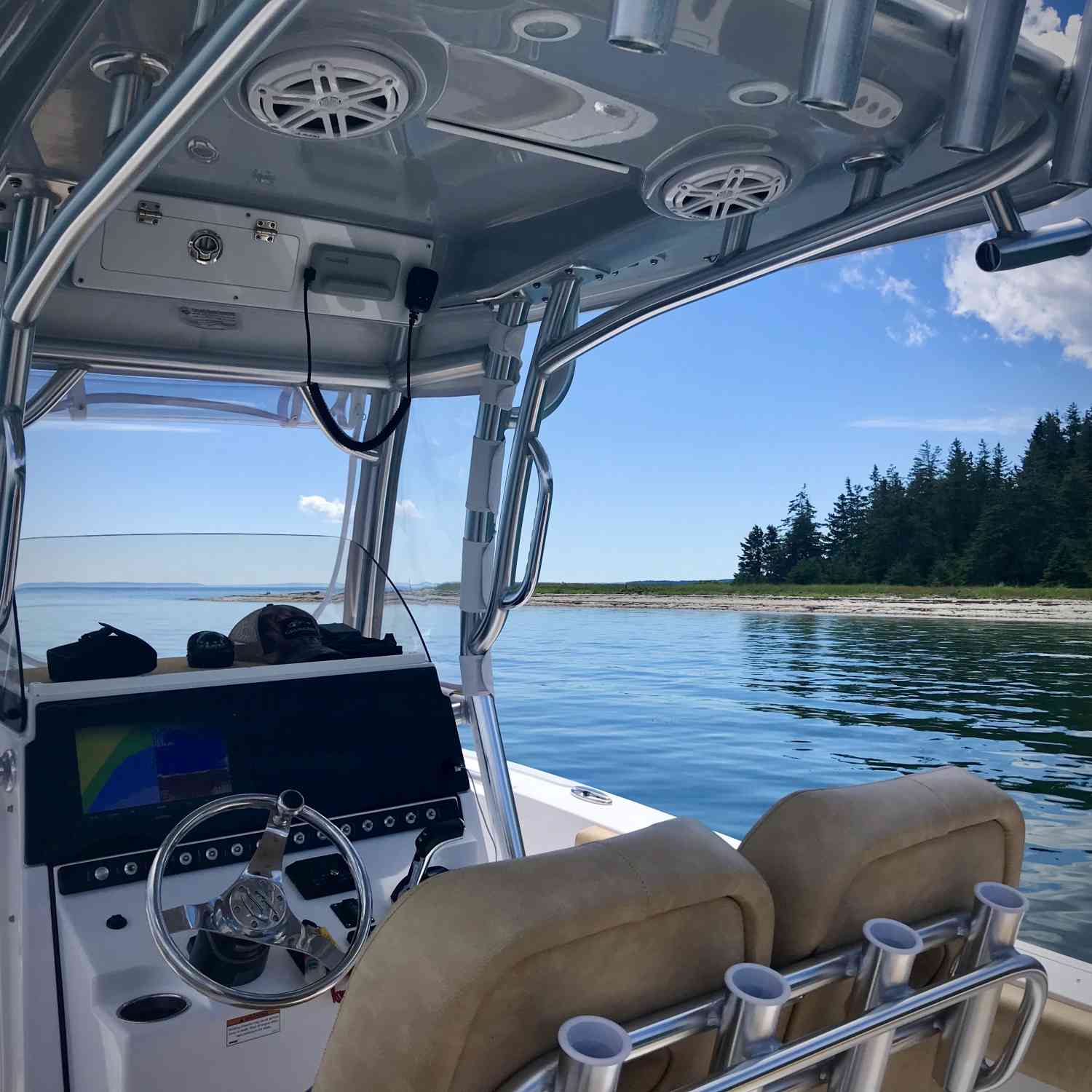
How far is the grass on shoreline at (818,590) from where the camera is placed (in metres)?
14.0

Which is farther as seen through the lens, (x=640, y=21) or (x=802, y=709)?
(x=802, y=709)

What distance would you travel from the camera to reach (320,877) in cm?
176

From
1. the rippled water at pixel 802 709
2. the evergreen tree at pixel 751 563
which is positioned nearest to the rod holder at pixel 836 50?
the rippled water at pixel 802 709

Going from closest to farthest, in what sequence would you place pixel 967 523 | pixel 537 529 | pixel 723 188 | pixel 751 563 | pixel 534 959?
1. pixel 534 959
2. pixel 723 188
3. pixel 537 529
4. pixel 967 523
5. pixel 751 563

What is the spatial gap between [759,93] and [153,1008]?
58.8 inches

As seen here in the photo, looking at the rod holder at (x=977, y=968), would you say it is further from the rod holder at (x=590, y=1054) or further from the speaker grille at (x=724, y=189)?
the speaker grille at (x=724, y=189)

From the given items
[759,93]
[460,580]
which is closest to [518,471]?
[460,580]

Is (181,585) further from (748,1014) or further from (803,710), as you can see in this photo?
(803,710)

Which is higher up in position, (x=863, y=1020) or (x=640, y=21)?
(x=640, y=21)

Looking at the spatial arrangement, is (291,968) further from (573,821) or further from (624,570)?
(624,570)

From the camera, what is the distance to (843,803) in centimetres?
102

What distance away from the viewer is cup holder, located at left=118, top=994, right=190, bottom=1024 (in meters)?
1.46

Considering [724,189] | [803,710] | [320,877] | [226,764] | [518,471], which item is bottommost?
[803,710]

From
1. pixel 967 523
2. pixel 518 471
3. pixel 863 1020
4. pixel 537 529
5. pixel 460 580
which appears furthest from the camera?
pixel 967 523
